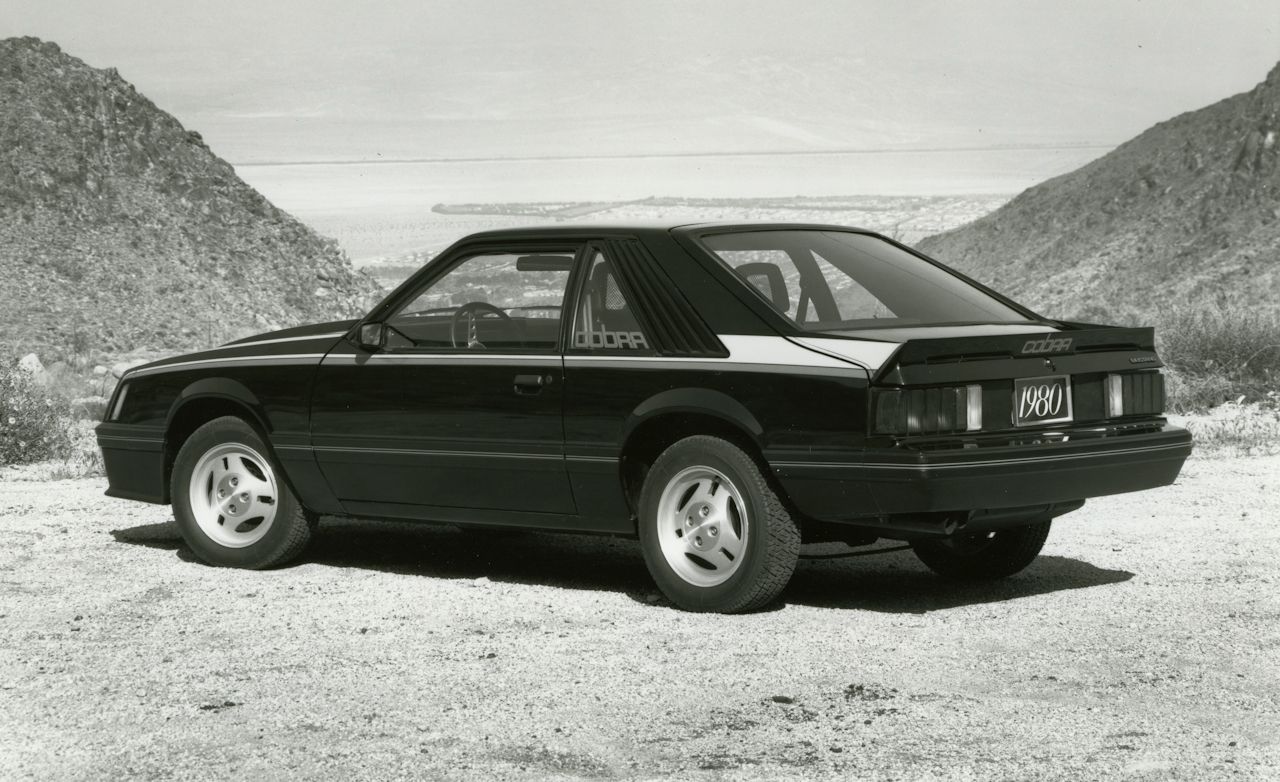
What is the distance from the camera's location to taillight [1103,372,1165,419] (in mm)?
7576

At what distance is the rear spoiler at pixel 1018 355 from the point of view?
6867 millimetres

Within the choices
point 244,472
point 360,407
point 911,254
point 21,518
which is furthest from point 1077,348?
point 21,518

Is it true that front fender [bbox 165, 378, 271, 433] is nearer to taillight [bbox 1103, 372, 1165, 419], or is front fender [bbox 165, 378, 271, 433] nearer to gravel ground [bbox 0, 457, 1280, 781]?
Result: gravel ground [bbox 0, 457, 1280, 781]

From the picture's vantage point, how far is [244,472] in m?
9.02

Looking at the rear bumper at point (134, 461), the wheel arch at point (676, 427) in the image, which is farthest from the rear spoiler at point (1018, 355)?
the rear bumper at point (134, 461)

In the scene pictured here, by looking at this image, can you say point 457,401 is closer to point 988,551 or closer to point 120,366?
point 988,551

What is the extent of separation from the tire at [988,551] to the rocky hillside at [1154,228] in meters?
21.1

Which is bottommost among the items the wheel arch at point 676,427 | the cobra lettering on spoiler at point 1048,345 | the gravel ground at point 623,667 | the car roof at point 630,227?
the gravel ground at point 623,667

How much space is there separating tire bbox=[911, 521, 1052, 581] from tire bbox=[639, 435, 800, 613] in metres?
1.22

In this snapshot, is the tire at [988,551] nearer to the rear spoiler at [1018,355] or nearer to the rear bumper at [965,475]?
the rear bumper at [965,475]

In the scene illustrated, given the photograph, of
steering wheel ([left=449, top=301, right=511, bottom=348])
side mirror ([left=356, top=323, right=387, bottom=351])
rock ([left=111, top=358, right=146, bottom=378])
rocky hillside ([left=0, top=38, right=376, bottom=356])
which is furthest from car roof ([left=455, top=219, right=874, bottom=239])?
rocky hillside ([left=0, top=38, right=376, bottom=356])

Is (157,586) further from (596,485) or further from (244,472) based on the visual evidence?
(596,485)

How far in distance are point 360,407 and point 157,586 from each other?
126 centimetres

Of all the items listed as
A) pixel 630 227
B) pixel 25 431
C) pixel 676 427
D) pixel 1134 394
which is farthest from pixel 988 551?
pixel 25 431
